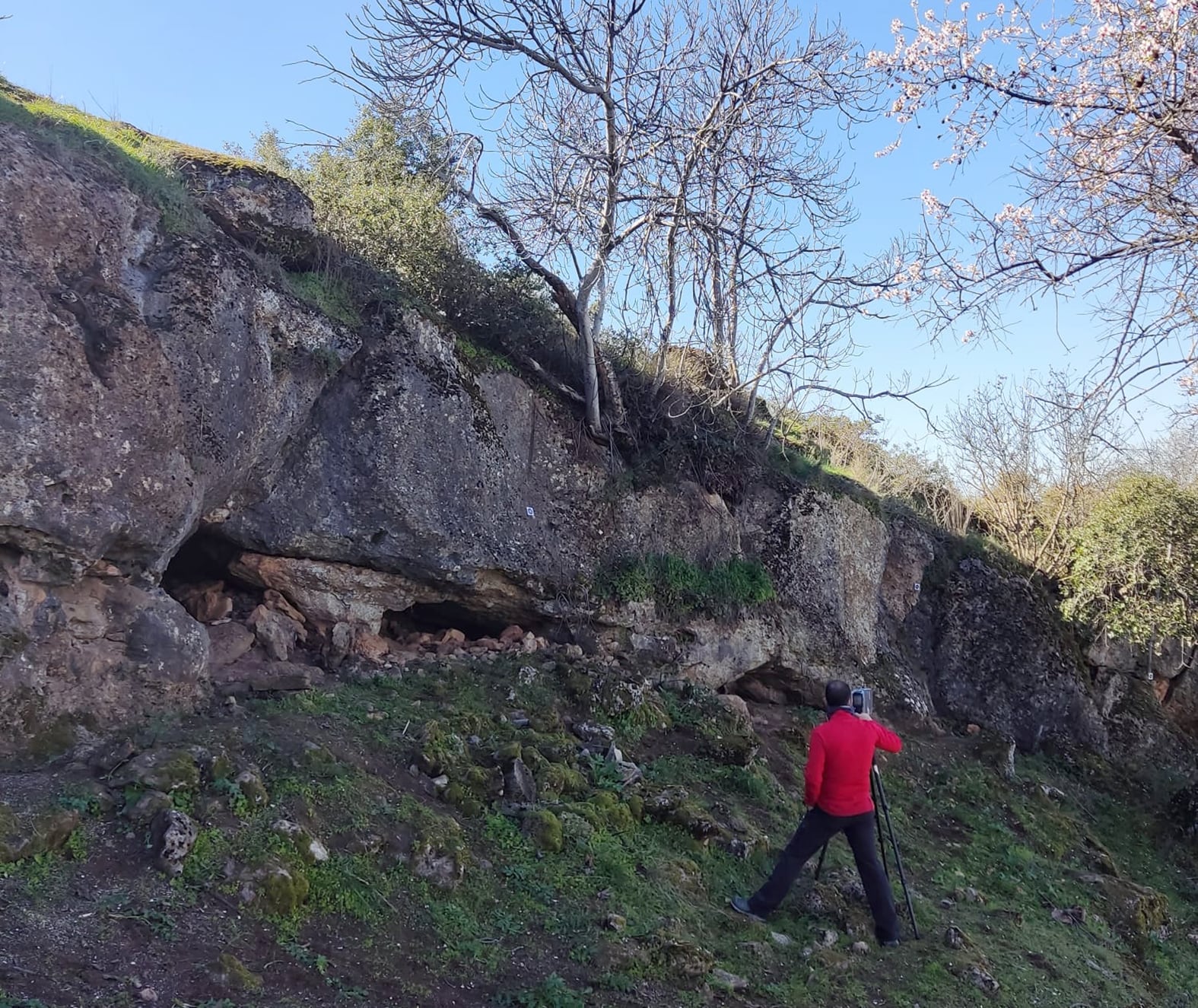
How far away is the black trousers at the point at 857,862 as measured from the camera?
5898 mm

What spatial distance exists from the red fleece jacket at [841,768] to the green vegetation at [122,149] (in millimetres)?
6076

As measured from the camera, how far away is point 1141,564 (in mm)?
12594

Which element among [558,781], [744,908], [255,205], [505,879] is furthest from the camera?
[255,205]

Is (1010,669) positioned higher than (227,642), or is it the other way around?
(1010,669)

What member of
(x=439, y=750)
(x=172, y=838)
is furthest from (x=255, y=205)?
(x=172, y=838)

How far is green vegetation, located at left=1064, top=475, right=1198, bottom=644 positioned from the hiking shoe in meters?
9.15

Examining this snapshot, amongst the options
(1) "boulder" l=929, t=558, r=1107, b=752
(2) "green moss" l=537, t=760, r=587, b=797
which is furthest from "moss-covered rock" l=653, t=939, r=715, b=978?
(1) "boulder" l=929, t=558, r=1107, b=752

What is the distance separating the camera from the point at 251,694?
6723mm

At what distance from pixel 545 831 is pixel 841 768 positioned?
1.99 m

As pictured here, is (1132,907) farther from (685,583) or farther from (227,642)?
(227,642)

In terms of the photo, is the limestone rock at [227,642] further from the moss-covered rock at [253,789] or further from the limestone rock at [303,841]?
the limestone rock at [303,841]

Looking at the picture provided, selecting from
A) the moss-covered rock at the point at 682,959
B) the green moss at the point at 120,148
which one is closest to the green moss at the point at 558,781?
the moss-covered rock at the point at 682,959

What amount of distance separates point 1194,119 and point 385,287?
6613mm

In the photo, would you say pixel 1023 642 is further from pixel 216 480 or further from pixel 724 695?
pixel 216 480
